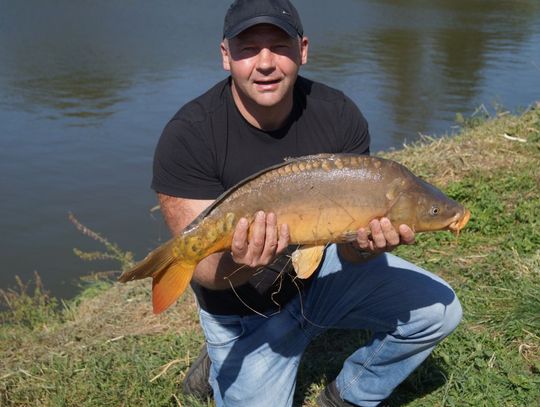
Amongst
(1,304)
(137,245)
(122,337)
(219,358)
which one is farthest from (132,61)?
(219,358)

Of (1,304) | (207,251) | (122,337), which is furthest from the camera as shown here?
(1,304)

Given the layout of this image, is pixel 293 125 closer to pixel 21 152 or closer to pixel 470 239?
pixel 470 239

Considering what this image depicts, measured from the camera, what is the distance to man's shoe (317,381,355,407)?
2924 millimetres

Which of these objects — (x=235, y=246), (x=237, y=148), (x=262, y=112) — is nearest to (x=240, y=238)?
(x=235, y=246)

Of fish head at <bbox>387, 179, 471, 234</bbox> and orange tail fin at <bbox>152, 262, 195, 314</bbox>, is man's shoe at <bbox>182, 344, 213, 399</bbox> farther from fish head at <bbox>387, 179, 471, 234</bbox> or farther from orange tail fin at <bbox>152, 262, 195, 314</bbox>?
fish head at <bbox>387, 179, 471, 234</bbox>

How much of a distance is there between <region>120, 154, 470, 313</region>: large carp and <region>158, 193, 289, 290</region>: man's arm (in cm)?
4

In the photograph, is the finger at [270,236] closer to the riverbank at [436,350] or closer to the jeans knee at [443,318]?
the jeans knee at [443,318]

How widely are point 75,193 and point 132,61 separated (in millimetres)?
6411

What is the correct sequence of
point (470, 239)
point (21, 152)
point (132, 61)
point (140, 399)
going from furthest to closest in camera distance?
point (132, 61) → point (21, 152) → point (470, 239) → point (140, 399)

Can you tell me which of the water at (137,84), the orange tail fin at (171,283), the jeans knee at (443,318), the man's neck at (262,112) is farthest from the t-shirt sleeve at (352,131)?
the water at (137,84)

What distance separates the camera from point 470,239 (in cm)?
410

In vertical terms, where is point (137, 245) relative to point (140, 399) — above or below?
below

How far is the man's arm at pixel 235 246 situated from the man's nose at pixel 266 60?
55 centimetres

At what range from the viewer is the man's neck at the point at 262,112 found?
2.71 m
